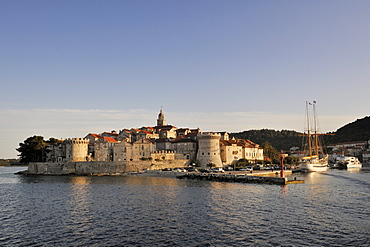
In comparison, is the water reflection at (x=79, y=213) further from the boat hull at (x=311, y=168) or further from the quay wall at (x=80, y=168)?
the boat hull at (x=311, y=168)

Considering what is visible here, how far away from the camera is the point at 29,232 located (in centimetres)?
2094

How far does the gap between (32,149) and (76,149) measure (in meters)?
18.2

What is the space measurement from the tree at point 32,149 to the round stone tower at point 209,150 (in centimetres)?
4638

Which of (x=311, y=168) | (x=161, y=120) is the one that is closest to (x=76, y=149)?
(x=161, y=120)

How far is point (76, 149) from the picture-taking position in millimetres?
78562

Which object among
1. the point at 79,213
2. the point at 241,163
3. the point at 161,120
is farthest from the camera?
the point at 161,120

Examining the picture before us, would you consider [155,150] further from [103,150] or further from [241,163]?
[241,163]

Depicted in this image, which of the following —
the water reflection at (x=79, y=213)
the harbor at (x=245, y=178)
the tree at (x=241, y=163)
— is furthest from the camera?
the tree at (x=241, y=163)

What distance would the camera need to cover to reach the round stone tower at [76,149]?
3078 inches

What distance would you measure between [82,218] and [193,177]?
3536 cm

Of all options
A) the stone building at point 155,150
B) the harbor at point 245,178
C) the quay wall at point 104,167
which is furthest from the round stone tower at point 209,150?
the harbor at point 245,178

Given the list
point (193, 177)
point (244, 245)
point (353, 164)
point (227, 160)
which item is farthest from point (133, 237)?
point (353, 164)

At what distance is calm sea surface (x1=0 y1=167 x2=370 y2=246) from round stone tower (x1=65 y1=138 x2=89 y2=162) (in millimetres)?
43058

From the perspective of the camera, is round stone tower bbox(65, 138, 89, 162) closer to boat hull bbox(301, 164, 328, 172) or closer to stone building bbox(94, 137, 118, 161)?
stone building bbox(94, 137, 118, 161)
